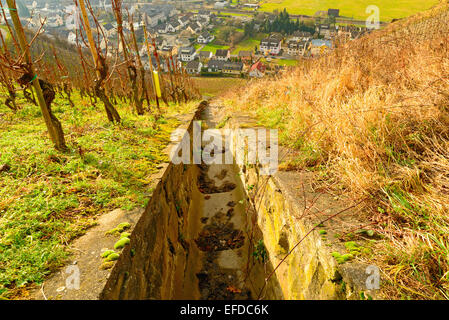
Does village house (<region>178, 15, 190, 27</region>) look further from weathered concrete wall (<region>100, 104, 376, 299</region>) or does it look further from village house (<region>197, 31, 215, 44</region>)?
weathered concrete wall (<region>100, 104, 376, 299</region>)

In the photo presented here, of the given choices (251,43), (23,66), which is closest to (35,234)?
(23,66)

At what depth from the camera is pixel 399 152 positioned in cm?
247

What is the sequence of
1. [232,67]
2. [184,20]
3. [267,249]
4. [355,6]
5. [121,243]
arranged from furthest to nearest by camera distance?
1. [184,20]
2. [355,6]
3. [232,67]
4. [267,249]
5. [121,243]

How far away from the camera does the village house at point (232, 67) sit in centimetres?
4997

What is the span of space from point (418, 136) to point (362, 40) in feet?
14.3

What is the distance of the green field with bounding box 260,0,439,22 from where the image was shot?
1643 inches

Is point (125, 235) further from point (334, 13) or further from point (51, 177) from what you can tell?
point (334, 13)

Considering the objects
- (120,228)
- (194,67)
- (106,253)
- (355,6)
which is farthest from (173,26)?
(106,253)

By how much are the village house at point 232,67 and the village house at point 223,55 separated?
13.4 ft

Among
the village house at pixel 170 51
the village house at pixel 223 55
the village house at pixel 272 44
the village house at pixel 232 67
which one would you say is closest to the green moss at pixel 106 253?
the village house at pixel 170 51

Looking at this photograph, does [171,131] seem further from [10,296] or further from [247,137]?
[10,296]

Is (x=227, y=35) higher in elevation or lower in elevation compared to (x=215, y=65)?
higher

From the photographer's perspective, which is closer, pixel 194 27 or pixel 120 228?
pixel 120 228

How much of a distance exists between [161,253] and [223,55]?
5985 centimetres
